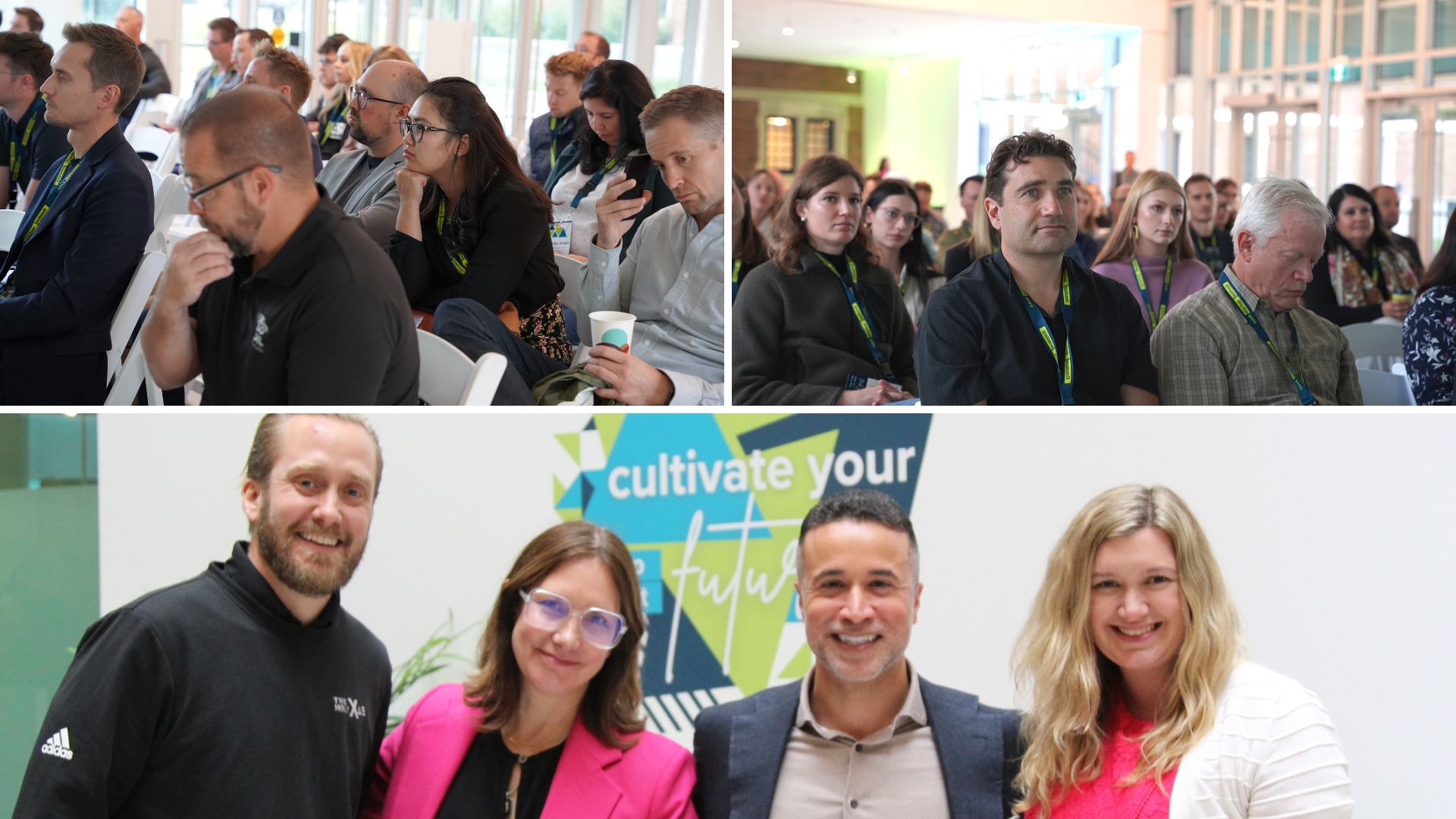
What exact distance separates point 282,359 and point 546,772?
2.46 feet

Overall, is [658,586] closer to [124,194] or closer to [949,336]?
[949,336]

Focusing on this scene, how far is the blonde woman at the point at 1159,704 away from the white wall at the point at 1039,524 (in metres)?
0.15

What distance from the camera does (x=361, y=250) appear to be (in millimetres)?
1929

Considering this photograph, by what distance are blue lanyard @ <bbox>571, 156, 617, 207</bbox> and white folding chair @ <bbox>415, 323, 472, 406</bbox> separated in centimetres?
161

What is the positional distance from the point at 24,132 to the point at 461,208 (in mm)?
3023

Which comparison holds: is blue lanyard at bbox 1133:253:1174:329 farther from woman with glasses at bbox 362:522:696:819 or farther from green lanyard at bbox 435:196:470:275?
woman with glasses at bbox 362:522:696:819

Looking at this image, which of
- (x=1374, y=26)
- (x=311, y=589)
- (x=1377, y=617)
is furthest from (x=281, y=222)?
(x=1374, y=26)

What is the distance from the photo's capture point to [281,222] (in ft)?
6.19

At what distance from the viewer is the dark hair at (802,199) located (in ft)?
11.4

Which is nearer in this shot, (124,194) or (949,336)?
(949,336)

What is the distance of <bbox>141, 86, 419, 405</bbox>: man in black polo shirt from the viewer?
1.88 meters

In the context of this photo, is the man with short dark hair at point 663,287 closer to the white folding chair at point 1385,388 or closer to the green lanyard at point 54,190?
the green lanyard at point 54,190

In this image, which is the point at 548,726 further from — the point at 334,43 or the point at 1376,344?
the point at 334,43

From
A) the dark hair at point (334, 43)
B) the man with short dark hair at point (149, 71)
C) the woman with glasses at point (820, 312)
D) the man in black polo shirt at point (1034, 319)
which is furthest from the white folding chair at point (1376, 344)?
the man with short dark hair at point (149, 71)
